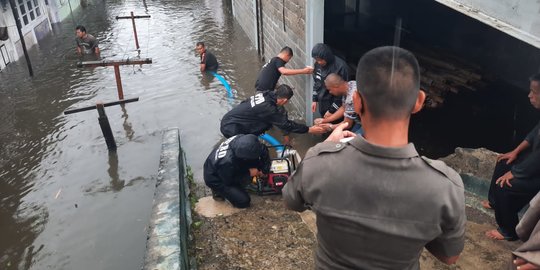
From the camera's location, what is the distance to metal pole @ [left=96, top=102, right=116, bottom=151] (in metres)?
6.72

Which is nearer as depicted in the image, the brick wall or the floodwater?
the floodwater

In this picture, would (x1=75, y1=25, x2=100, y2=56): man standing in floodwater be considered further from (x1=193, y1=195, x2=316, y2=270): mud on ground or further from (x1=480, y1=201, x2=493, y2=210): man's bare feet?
(x1=480, y1=201, x2=493, y2=210): man's bare feet

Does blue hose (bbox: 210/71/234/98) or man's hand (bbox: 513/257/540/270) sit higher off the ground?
man's hand (bbox: 513/257/540/270)

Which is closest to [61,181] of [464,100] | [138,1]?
[464,100]

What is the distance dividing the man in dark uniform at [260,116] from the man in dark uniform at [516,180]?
2836 millimetres

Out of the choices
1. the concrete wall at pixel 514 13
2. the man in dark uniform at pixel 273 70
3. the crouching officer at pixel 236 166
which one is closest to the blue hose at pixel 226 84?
the man in dark uniform at pixel 273 70

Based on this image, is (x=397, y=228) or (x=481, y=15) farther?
(x=481, y=15)

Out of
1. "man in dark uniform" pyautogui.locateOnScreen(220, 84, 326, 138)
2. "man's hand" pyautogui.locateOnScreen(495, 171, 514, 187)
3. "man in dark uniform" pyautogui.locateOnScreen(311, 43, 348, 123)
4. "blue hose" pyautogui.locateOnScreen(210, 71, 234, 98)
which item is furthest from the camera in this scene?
"blue hose" pyautogui.locateOnScreen(210, 71, 234, 98)

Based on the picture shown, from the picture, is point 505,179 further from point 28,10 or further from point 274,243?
point 28,10

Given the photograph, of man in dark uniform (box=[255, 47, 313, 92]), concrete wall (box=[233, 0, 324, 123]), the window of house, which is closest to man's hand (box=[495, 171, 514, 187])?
concrete wall (box=[233, 0, 324, 123])

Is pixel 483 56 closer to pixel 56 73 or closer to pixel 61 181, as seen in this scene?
pixel 61 181

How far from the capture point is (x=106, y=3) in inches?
894

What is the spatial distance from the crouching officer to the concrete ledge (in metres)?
0.48

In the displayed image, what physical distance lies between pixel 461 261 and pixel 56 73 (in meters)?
11.8
